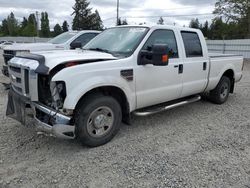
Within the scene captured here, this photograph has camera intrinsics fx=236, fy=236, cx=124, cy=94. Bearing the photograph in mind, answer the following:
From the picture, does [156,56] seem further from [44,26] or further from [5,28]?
[5,28]

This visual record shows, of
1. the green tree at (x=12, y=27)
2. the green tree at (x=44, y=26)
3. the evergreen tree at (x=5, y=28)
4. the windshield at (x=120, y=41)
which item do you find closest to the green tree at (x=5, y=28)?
the evergreen tree at (x=5, y=28)

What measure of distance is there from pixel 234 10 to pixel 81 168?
38.2 metres

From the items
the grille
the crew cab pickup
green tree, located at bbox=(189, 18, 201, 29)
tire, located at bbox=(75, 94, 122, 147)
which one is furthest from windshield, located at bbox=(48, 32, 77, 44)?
green tree, located at bbox=(189, 18, 201, 29)

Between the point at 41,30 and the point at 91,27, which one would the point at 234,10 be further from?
the point at 41,30

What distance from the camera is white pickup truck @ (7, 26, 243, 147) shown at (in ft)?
10.6

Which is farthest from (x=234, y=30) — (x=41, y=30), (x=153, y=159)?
(x=41, y=30)

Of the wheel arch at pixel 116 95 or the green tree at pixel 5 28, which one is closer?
the wheel arch at pixel 116 95

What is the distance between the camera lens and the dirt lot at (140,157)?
116 inches

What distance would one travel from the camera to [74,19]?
64.8 meters

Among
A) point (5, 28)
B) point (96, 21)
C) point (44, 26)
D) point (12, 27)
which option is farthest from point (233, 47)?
point (5, 28)

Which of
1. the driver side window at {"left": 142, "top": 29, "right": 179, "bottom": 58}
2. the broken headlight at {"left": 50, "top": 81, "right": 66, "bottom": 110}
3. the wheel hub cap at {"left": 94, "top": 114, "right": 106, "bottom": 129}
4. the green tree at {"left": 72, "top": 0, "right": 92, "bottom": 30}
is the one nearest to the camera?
the broken headlight at {"left": 50, "top": 81, "right": 66, "bottom": 110}

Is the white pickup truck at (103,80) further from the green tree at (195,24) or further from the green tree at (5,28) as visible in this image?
the green tree at (5,28)

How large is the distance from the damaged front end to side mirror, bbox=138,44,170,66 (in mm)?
1448

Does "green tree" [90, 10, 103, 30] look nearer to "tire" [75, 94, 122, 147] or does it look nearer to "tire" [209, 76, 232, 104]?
"tire" [209, 76, 232, 104]
